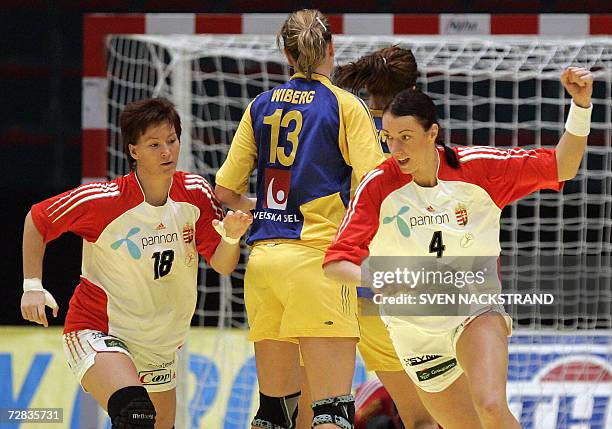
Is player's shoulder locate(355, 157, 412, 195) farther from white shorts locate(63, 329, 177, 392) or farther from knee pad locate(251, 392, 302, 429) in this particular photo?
white shorts locate(63, 329, 177, 392)

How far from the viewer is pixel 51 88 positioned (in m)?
8.17

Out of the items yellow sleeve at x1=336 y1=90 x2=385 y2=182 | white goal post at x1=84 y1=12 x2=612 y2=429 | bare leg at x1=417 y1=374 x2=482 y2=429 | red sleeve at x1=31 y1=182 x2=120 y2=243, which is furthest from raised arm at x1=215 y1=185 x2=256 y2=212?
white goal post at x1=84 y1=12 x2=612 y2=429

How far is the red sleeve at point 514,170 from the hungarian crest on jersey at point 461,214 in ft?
0.34

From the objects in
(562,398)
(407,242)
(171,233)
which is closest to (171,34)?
(171,233)

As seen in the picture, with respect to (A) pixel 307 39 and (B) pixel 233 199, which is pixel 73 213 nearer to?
(B) pixel 233 199

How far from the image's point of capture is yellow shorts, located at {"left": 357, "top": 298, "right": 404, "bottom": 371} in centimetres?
452

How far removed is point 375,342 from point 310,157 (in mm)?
793

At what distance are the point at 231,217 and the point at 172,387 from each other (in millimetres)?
730

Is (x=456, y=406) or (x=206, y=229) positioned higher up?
(x=206, y=229)

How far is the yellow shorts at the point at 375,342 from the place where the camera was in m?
4.52

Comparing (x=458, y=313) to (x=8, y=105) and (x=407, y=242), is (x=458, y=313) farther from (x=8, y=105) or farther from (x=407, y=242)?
(x=8, y=105)

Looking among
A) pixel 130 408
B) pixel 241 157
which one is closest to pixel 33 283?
pixel 130 408

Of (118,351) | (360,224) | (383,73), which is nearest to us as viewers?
(360,224)

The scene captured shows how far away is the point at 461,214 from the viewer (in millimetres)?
4074
